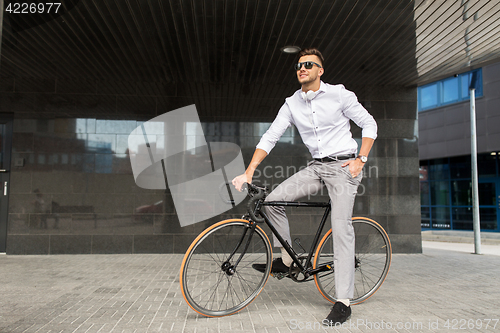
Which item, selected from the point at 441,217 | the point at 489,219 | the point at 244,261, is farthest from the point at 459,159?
the point at 244,261

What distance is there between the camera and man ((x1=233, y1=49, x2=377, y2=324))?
119 inches

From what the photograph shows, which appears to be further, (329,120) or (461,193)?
(461,193)

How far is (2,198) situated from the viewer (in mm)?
6652

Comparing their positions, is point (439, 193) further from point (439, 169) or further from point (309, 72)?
point (309, 72)

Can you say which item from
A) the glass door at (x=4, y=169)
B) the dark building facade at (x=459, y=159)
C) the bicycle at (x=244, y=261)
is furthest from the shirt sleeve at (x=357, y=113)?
the dark building facade at (x=459, y=159)

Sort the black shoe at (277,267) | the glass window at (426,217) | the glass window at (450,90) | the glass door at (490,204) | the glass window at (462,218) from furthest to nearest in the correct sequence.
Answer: the glass window at (426,217) → the glass window at (450,90) → the glass window at (462,218) → the glass door at (490,204) → the black shoe at (277,267)

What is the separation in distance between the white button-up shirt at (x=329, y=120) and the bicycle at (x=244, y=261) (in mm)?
513

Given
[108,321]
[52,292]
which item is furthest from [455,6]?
[52,292]

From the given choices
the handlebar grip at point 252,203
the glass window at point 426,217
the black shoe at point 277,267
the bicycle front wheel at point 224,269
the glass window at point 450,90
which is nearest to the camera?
the bicycle front wheel at point 224,269

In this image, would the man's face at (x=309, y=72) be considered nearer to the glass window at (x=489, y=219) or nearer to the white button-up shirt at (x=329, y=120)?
the white button-up shirt at (x=329, y=120)

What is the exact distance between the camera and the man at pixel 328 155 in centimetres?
303

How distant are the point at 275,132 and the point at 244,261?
3.78 feet

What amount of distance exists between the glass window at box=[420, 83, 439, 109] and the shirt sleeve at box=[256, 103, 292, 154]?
1795cm

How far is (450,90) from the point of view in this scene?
18031mm
